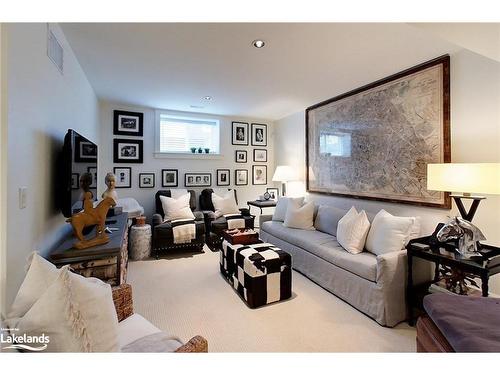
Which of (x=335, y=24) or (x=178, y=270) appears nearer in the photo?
(x=335, y=24)

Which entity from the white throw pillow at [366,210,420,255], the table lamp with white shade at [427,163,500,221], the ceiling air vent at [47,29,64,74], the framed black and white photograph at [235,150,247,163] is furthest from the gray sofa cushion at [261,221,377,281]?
the ceiling air vent at [47,29,64,74]

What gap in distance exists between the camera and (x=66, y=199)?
1791 mm

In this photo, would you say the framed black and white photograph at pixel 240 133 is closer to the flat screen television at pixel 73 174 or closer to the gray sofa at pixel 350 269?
the gray sofa at pixel 350 269

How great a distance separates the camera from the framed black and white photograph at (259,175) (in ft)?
17.6

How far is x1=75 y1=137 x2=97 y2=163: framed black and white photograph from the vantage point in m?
1.94

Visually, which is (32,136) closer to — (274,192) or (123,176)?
(123,176)

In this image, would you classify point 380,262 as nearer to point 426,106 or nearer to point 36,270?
point 426,106

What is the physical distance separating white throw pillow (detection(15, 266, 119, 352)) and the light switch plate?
0.78 meters

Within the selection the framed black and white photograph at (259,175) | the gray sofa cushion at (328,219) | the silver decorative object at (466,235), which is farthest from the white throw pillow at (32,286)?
the framed black and white photograph at (259,175)

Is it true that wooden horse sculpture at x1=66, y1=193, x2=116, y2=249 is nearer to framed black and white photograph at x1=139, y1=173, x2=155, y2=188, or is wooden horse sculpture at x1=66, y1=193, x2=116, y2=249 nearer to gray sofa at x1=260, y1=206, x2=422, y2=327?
gray sofa at x1=260, y1=206, x2=422, y2=327

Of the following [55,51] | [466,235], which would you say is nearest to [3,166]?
[55,51]

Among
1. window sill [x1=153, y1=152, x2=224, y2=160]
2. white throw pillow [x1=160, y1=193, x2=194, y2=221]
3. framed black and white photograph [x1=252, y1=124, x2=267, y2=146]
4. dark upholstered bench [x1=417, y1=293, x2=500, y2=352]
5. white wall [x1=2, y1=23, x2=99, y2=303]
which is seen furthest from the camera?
framed black and white photograph [x1=252, y1=124, x2=267, y2=146]

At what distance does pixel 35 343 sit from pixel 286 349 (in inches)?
58.1
